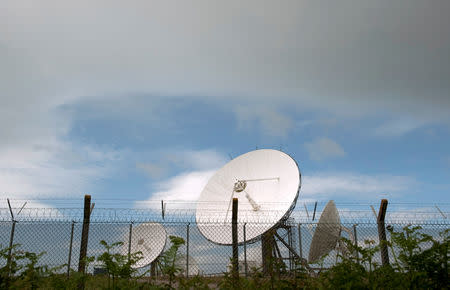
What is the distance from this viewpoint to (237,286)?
21.2 feet

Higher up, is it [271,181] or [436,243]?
[271,181]

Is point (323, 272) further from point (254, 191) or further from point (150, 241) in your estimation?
point (150, 241)

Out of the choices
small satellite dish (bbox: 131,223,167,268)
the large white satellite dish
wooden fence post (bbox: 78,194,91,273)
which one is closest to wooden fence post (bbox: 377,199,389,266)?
the large white satellite dish

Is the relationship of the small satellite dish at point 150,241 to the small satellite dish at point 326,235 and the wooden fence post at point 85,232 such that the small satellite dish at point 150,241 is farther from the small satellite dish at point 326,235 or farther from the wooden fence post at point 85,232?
the wooden fence post at point 85,232

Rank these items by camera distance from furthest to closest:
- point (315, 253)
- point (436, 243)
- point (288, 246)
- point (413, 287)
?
point (288, 246), point (315, 253), point (436, 243), point (413, 287)

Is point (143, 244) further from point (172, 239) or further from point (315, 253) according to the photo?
point (172, 239)

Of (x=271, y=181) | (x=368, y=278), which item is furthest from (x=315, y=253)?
(x=368, y=278)

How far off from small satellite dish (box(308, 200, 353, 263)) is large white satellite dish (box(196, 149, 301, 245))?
1.42 meters

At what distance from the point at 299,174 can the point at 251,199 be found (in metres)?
2.94

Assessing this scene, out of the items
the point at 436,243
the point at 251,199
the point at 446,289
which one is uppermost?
the point at 251,199

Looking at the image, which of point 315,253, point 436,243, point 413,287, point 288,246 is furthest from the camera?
point 288,246

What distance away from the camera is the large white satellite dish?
1521cm

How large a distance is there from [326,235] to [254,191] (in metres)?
4.08

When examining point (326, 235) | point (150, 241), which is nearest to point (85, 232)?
point (150, 241)
